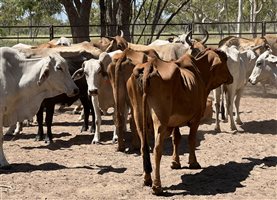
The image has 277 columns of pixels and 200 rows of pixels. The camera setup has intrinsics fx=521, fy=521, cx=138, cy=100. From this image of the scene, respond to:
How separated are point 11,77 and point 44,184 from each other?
1.58 metres

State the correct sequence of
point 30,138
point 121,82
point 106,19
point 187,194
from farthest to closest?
point 106,19 → point 30,138 → point 121,82 → point 187,194

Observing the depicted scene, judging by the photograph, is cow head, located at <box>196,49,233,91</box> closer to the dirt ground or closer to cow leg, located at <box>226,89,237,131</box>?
the dirt ground

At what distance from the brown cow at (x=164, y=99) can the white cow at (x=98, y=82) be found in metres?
1.82

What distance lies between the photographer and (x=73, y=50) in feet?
32.6

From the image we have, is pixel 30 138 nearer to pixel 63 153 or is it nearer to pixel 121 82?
pixel 63 153

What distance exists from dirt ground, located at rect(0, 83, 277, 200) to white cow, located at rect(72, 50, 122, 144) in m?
0.61

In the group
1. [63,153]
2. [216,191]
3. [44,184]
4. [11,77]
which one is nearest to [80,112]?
[63,153]

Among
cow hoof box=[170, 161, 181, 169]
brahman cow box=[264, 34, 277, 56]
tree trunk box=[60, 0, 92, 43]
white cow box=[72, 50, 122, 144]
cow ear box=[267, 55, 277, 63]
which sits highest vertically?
tree trunk box=[60, 0, 92, 43]

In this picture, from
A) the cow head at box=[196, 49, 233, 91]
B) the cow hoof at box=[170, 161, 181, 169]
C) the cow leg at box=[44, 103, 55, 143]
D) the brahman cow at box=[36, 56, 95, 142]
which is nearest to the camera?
the cow hoof at box=[170, 161, 181, 169]

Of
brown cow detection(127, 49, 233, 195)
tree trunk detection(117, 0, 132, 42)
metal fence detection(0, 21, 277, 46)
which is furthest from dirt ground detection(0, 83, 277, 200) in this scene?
tree trunk detection(117, 0, 132, 42)

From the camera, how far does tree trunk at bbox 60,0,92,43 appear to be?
16.0m

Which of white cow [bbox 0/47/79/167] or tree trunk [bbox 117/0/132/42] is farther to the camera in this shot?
tree trunk [bbox 117/0/132/42]

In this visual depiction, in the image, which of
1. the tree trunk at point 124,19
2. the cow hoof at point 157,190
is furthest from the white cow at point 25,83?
the tree trunk at point 124,19

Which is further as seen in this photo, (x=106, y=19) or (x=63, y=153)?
(x=106, y=19)
